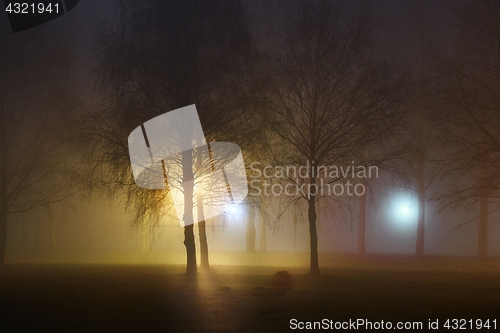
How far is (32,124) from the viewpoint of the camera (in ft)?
83.9

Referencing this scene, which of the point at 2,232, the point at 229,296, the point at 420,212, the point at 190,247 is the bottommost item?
the point at 229,296

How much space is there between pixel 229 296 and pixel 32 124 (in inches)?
611

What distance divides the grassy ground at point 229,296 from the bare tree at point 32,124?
11.6 feet

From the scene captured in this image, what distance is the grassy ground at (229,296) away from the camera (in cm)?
1127

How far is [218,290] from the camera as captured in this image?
52.0ft

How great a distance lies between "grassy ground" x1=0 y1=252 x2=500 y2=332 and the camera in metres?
11.3

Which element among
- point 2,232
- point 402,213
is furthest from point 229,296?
point 402,213

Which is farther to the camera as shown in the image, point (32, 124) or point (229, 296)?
point (32, 124)

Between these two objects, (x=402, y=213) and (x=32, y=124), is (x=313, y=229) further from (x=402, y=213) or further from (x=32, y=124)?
(x=402, y=213)

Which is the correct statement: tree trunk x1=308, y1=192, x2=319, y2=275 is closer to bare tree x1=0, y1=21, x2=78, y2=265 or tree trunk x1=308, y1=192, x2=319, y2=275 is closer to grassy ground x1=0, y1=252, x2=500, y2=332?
grassy ground x1=0, y1=252, x2=500, y2=332

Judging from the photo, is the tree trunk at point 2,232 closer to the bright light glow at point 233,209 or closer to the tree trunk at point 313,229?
the bright light glow at point 233,209

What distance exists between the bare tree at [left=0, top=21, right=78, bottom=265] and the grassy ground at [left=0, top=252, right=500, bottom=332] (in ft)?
11.6

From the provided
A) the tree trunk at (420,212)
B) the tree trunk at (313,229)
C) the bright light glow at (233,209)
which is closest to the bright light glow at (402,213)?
the tree trunk at (420,212)

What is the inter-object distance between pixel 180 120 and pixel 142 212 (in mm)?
3432
